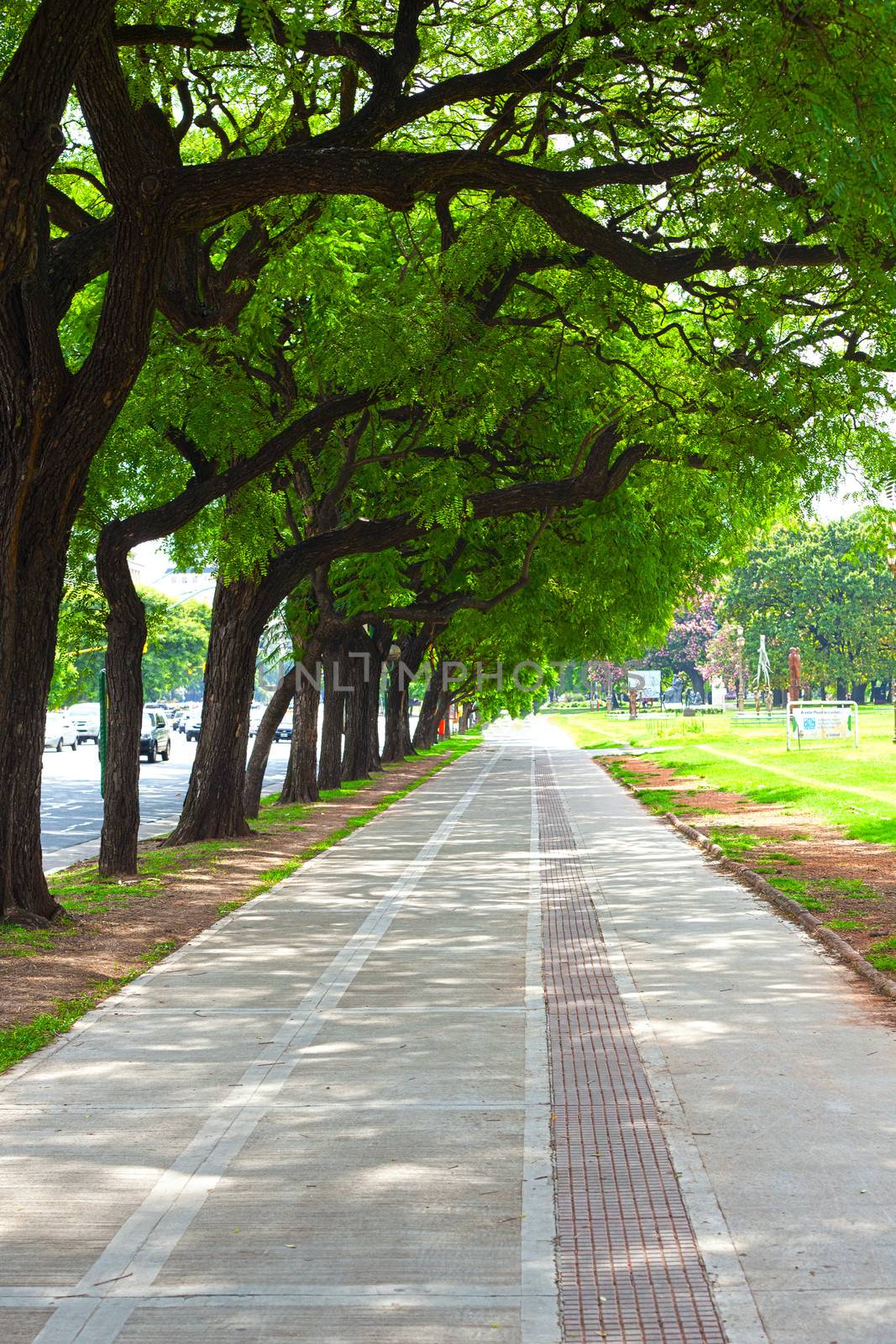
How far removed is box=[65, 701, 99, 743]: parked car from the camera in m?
68.6

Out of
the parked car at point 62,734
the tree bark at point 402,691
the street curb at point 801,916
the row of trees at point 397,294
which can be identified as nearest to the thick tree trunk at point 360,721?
the tree bark at point 402,691

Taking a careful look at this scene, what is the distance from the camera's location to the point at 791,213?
1155 centimetres

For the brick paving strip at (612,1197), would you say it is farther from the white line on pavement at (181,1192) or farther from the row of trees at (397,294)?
the row of trees at (397,294)

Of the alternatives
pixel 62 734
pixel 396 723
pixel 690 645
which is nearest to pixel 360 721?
pixel 396 723

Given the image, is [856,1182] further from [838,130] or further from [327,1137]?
[838,130]

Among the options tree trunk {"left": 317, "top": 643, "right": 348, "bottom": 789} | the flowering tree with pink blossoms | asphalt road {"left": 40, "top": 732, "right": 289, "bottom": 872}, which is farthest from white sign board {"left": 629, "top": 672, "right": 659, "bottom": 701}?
tree trunk {"left": 317, "top": 643, "right": 348, "bottom": 789}

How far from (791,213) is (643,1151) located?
25.8 feet

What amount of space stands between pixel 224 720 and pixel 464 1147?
15043 mm

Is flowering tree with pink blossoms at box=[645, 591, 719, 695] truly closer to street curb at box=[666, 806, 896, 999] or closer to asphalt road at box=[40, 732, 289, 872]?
asphalt road at box=[40, 732, 289, 872]

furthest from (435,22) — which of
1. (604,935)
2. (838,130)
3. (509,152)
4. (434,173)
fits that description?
(604,935)

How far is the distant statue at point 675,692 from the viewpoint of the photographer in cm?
13436

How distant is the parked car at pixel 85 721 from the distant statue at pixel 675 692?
71118 millimetres

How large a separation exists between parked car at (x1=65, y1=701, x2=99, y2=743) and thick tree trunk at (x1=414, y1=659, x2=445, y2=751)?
603 inches

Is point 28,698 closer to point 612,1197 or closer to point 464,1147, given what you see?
point 464,1147
